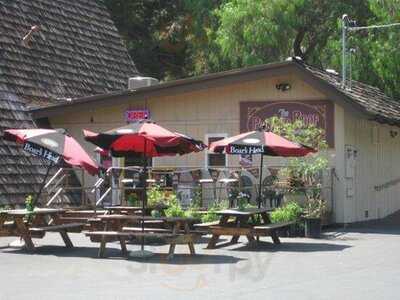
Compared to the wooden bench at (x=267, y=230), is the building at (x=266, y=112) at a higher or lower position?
higher

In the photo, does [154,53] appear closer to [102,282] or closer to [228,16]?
[228,16]

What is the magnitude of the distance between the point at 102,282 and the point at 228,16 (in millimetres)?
22933

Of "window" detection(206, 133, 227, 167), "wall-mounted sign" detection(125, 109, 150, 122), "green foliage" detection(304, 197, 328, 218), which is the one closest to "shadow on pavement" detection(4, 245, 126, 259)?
"green foliage" detection(304, 197, 328, 218)

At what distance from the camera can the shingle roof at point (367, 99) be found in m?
19.0

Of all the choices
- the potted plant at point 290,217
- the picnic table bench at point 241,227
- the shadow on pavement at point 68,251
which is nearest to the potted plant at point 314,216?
the potted plant at point 290,217

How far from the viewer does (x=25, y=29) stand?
77.7 ft

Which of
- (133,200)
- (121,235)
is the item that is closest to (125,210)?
(133,200)

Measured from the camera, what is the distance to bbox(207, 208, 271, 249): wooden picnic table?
1445 centimetres

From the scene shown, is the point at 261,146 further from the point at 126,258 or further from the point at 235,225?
the point at 126,258

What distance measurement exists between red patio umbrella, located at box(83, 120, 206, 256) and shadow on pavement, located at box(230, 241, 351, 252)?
2037 mm

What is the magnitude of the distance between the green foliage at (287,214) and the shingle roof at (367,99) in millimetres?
2936

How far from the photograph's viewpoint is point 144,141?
14078 mm

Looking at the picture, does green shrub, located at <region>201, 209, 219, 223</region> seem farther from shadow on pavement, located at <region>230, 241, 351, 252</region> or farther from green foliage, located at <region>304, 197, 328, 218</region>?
shadow on pavement, located at <region>230, 241, 351, 252</region>

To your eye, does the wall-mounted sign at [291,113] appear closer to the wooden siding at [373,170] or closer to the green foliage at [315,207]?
the wooden siding at [373,170]
